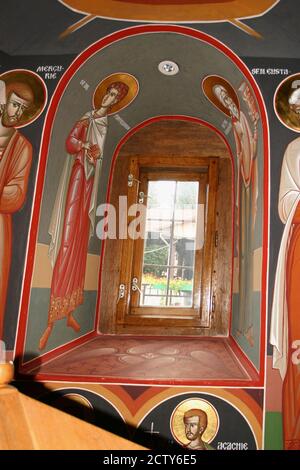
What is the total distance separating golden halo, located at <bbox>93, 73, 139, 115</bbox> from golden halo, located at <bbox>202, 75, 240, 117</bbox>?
0.75 meters

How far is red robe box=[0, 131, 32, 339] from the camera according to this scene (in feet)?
10.6

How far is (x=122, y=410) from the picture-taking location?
311cm

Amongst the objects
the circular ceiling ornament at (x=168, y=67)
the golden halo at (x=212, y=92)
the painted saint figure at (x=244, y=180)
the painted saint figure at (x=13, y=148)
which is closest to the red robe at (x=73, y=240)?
the painted saint figure at (x=13, y=148)

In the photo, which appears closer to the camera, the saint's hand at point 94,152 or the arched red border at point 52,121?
the arched red border at point 52,121

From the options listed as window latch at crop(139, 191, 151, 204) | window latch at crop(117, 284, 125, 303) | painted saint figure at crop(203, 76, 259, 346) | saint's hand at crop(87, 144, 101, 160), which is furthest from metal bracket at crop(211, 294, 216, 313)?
saint's hand at crop(87, 144, 101, 160)

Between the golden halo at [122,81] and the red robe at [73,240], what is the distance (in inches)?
11.0

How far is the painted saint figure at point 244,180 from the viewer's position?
3.60 m

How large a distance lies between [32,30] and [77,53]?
0.40 metres

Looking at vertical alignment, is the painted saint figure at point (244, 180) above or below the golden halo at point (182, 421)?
above

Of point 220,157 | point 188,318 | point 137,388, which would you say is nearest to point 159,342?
point 188,318

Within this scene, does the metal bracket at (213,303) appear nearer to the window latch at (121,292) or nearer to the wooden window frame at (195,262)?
the wooden window frame at (195,262)

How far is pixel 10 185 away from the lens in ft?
10.9

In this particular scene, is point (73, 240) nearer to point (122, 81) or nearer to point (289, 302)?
point (122, 81)

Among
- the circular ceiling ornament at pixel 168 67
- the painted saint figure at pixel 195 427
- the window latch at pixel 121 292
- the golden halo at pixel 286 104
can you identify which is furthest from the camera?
the window latch at pixel 121 292
